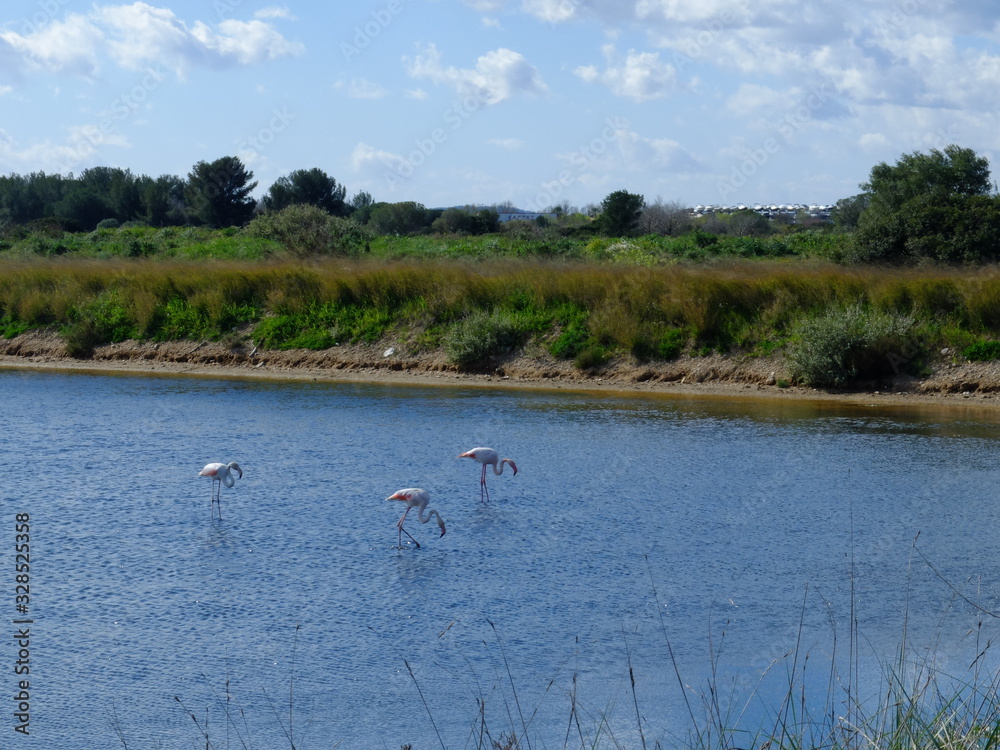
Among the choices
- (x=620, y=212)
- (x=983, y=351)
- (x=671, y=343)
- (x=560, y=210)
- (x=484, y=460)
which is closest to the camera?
(x=484, y=460)

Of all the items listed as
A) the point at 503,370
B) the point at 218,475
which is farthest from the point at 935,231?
the point at 218,475

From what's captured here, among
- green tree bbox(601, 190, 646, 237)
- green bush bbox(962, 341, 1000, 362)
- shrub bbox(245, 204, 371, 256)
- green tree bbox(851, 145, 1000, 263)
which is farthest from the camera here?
green tree bbox(601, 190, 646, 237)

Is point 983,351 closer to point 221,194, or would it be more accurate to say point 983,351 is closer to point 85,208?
point 221,194

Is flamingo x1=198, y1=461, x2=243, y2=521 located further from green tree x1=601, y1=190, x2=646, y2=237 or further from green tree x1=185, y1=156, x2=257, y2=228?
green tree x1=185, y1=156, x2=257, y2=228

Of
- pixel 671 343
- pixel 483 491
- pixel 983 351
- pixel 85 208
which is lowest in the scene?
pixel 483 491

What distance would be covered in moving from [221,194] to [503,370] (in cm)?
4864

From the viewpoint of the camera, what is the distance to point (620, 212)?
53.1 metres

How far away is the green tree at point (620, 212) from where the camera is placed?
5288 centimetres

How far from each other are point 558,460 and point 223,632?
664cm

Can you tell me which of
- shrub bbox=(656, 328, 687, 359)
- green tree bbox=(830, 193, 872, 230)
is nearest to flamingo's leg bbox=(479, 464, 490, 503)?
shrub bbox=(656, 328, 687, 359)

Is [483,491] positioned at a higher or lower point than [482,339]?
lower

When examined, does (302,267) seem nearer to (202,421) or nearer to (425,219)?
(202,421)

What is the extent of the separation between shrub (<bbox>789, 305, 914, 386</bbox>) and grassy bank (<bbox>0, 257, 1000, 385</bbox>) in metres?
0.02

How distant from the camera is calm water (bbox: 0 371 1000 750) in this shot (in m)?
→ 6.66
